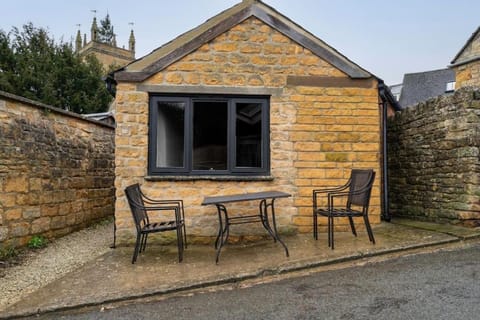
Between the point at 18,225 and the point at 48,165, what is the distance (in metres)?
1.13

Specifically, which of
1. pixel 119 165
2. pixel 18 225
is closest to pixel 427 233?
pixel 119 165

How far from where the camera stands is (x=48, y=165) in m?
5.87

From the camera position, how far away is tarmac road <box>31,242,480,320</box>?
2914mm

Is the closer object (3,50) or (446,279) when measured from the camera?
(446,279)

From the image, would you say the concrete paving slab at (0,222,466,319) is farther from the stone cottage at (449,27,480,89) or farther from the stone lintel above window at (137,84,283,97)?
the stone cottage at (449,27,480,89)

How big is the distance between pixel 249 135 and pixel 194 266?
233 cm

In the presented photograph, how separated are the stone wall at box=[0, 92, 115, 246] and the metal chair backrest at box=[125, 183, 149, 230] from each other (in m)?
1.79

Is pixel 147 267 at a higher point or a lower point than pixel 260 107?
lower

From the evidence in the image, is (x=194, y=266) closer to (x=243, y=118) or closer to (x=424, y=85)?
(x=243, y=118)

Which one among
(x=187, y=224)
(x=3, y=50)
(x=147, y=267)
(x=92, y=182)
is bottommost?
(x=147, y=267)

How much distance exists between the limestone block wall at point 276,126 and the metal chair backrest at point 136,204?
0.39 meters

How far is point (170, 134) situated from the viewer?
5668 mm

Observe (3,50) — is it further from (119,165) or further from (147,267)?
(147,267)

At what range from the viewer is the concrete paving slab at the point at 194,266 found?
11.5 feet
